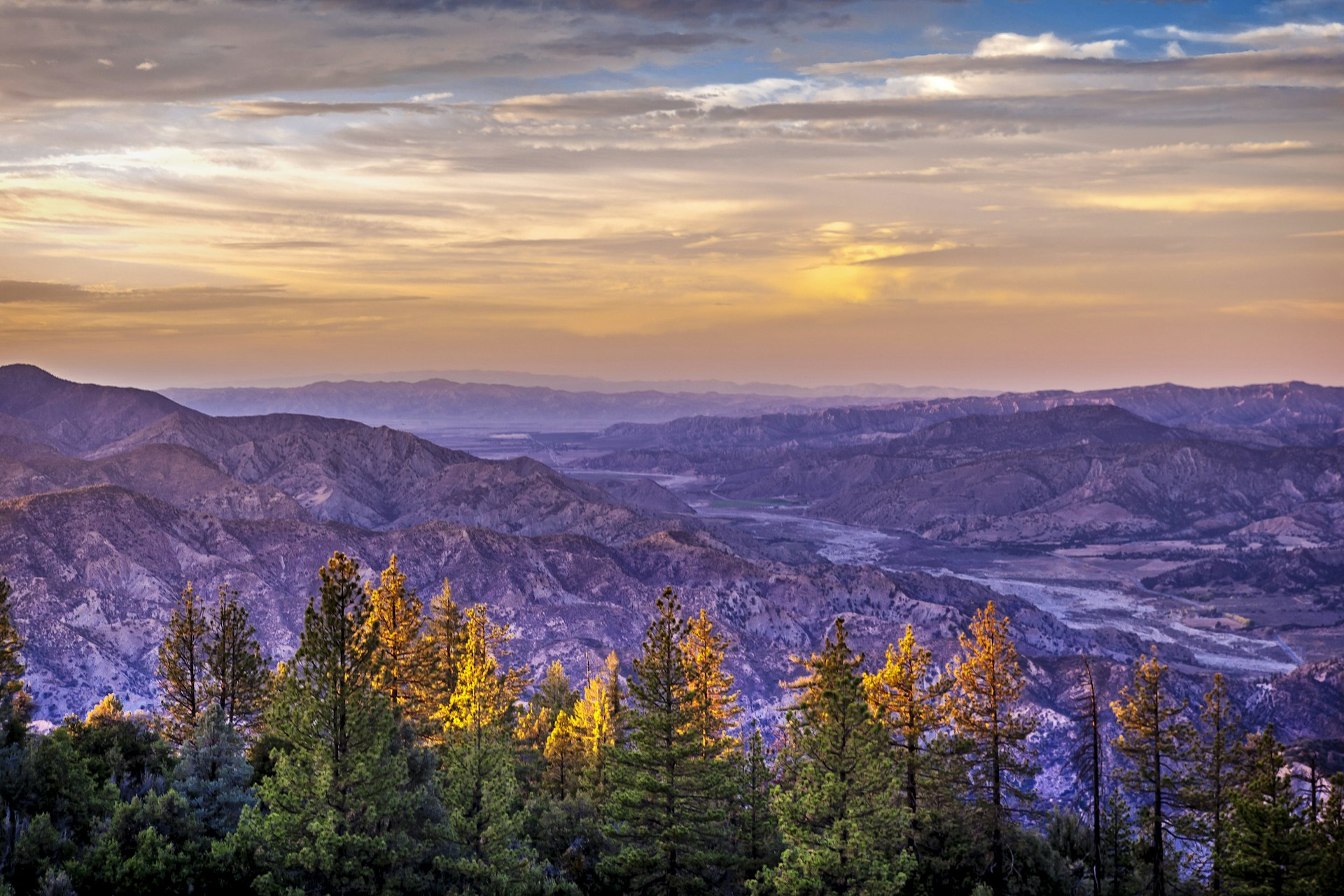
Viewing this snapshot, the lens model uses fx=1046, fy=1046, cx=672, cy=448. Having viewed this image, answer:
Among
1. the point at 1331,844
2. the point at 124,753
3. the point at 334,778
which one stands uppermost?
the point at 334,778

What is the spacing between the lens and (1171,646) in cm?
14812

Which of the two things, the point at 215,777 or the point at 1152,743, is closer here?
the point at 215,777

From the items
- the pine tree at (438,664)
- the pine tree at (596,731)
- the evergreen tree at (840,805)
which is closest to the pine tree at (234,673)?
the pine tree at (438,664)

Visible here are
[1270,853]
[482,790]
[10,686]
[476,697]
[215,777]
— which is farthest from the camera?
[10,686]

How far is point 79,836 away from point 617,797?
15532 millimetres

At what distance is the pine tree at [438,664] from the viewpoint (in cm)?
4959

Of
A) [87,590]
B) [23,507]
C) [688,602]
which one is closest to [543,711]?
[688,602]

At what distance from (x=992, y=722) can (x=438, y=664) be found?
2681cm

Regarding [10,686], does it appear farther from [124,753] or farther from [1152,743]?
[1152,743]

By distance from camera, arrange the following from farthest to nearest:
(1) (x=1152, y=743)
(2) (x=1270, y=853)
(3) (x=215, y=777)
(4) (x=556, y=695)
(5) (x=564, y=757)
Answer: (4) (x=556, y=695) → (5) (x=564, y=757) → (1) (x=1152, y=743) → (2) (x=1270, y=853) → (3) (x=215, y=777)

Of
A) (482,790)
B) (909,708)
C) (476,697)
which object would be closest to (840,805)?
(909,708)

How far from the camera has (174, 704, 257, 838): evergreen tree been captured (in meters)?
29.3

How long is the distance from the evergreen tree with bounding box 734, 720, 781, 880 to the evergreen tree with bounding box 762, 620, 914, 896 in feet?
11.8

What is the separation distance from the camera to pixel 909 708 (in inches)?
1435
